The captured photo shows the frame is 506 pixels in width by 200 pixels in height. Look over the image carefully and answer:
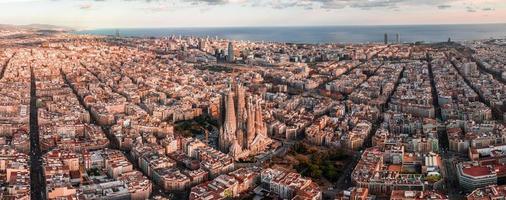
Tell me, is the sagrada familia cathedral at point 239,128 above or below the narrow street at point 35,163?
above

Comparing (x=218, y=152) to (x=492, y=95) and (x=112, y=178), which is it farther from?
(x=492, y=95)

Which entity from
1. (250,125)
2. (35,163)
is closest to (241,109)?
(250,125)

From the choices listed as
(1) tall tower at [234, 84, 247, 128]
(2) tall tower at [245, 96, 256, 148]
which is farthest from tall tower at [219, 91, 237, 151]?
(2) tall tower at [245, 96, 256, 148]

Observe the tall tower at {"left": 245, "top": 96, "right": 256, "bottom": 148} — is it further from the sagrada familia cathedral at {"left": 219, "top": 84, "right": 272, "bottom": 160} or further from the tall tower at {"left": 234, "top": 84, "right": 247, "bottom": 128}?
the tall tower at {"left": 234, "top": 84, "right": 247, "bottom": 128}

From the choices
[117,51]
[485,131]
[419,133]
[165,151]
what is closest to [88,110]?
[165,151]

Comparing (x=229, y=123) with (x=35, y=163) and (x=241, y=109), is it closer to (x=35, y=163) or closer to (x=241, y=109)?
(x=241, y=109)

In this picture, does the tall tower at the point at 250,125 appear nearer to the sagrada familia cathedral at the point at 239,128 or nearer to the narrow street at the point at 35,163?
the sagrada familia cathedral at the point at 239,128

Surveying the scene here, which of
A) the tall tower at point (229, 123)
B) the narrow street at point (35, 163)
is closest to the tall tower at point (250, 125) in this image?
the tall tower at point (229, 123)

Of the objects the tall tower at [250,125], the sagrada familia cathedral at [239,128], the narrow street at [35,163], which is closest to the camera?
the narrow street at [35,163]
